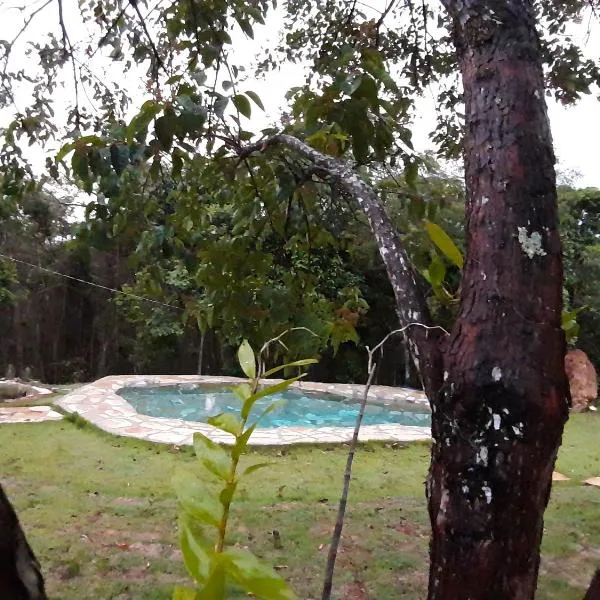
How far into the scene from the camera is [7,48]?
2.40 m

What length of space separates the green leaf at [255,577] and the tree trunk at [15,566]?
46cm

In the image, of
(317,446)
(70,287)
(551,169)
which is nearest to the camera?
(551,169)

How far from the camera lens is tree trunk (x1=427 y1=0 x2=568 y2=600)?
875 millimetres

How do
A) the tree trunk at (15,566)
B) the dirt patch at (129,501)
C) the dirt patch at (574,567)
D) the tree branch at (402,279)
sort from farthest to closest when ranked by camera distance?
the dirt patch at (129,501), the dirt patch at (574,567), the tree branch at (402,279), the tree trunk at (15,566)

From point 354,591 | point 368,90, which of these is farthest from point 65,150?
point 354,591

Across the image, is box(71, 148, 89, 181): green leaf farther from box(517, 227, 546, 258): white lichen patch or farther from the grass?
the grass

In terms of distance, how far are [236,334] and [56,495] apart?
2.23 meters

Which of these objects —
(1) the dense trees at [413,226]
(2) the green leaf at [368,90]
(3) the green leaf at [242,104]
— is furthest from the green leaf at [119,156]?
(2) the green leaf at [368,90]

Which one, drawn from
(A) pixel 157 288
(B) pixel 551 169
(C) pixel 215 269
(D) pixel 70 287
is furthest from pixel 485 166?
(D) pixel 70 287

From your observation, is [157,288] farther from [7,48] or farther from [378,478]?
[378,478]

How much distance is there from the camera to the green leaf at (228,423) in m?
0.50

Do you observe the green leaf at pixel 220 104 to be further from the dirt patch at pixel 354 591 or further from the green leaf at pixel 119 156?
the dirt patch at pixel 354 591

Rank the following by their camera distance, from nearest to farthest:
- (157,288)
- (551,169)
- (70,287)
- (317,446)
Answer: (551,169)
(157,288)
(317,446)
(70,287)

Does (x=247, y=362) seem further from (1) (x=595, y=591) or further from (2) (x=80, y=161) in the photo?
(2) (x=80, y=161)
